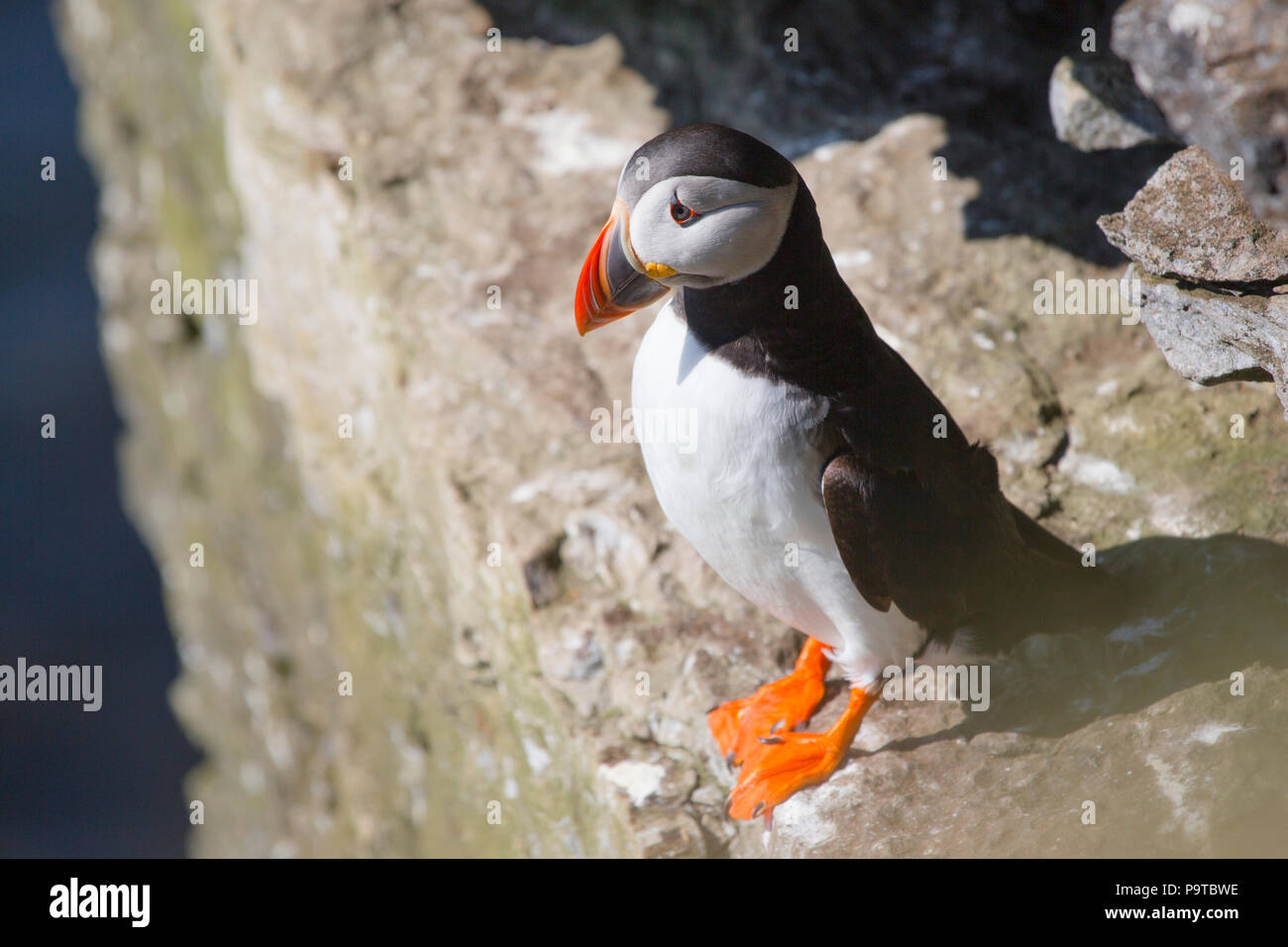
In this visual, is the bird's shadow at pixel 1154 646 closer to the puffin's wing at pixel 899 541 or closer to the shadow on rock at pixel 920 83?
the puffin's wing at pixel 899 541

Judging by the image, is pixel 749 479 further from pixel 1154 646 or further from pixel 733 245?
pixel 1154 646

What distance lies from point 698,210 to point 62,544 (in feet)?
39.8

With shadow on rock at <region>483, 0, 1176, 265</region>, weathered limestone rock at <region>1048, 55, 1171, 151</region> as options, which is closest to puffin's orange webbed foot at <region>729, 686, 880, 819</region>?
weathered limestone rock at <region>1048, 55, 1171, 151</region>

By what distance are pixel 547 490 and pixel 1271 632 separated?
273 centimetres

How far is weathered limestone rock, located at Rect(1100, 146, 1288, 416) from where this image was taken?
3.27m

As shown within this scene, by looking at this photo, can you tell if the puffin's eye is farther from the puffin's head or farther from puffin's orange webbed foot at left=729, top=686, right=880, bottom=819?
puffin's orange webbed foot at left=729, top=686, right=880, bottom=819

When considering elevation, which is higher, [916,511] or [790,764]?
[916,511]

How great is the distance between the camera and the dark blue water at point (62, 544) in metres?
11.9

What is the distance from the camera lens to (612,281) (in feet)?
10.5

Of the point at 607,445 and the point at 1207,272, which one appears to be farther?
the point at 607,445

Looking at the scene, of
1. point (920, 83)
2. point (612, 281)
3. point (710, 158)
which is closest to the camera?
point (710, 158)

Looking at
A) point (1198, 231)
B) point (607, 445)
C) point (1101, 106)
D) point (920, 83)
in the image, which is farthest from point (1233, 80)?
point (920, 83)

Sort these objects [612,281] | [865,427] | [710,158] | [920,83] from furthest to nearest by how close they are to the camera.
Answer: [920,83] → [865,427] → [612,281] → [710,158]

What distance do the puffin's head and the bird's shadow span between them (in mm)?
1787
